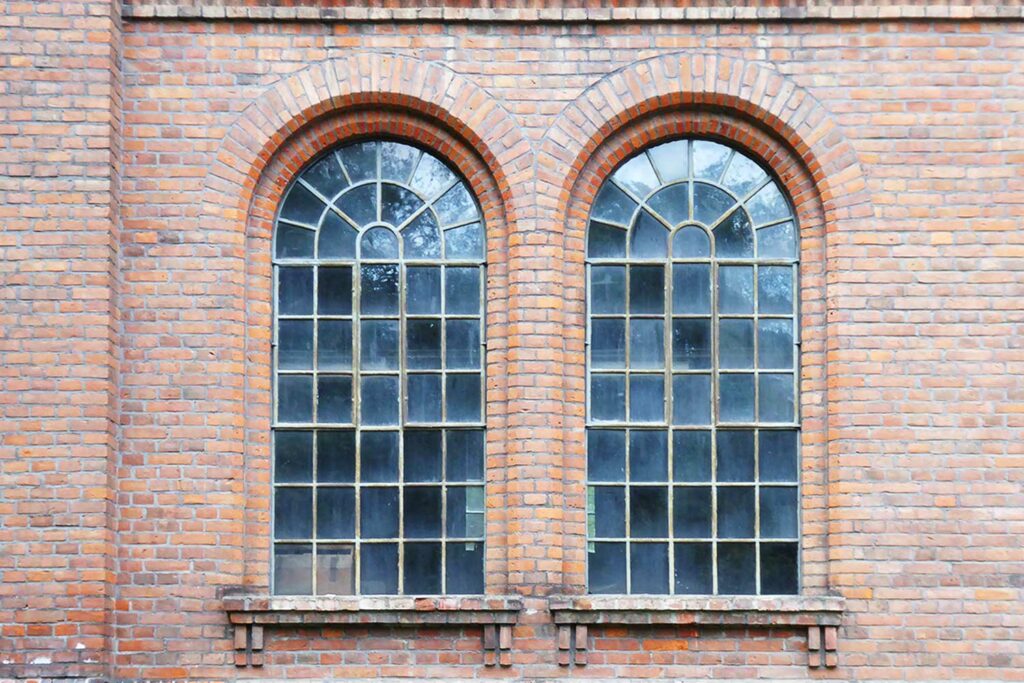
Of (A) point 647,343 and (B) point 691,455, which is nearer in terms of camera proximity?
(B) point 691,455

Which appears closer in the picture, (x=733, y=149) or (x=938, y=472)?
(x=938, y=472)

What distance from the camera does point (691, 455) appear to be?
961cm

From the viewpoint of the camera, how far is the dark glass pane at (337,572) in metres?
9.51

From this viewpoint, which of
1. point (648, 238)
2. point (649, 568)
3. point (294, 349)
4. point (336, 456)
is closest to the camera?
point (649, 568)

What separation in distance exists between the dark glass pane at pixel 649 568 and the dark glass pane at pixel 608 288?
1597 mm

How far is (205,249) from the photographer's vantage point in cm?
954

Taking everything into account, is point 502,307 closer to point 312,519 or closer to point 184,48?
point 312,519

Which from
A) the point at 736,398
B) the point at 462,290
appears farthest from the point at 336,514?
the point at 736,398

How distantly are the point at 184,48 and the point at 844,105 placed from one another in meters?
4.43

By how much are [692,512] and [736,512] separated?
29 cm

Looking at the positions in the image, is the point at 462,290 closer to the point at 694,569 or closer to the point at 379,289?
the point at 379,289

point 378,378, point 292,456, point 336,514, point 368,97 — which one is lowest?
point 336,514

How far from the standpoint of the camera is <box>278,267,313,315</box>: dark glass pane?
384 inches

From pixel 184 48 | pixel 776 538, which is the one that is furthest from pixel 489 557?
pixel 184 48
